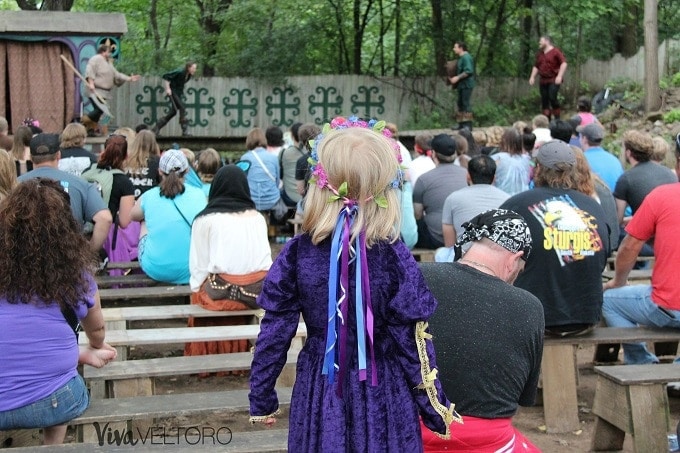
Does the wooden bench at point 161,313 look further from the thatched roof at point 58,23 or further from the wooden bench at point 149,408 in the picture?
the thatched roof at point 58,23

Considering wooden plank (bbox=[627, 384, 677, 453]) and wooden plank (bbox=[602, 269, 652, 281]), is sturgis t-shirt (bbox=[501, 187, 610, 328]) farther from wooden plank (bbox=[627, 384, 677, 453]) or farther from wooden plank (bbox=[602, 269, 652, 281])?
wooden plank (bbox=[602, 269, 652, 281])

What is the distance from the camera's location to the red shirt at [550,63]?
18.3m

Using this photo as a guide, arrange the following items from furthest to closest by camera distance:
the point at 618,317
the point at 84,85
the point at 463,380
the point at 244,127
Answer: the point at 244,127 < the point at 84,85 < the point at 618,317 < the point at 463,380

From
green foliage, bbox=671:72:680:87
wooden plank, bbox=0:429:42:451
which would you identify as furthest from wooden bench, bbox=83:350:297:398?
green foliage, bbox=671:72:680:87

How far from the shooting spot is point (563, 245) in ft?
17.9

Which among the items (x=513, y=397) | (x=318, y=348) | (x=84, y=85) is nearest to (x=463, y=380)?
(x=513, y=397)

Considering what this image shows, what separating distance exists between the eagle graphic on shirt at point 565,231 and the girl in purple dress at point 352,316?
253 cm

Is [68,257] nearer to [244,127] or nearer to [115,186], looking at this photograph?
[115,186]

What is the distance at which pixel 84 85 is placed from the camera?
15.6 meters

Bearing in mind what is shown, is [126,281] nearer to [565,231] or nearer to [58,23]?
[565,231]

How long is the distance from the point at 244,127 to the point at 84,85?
550cm

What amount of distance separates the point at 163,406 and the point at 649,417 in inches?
97.4

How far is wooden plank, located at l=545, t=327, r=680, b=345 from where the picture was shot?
18.5 feet
